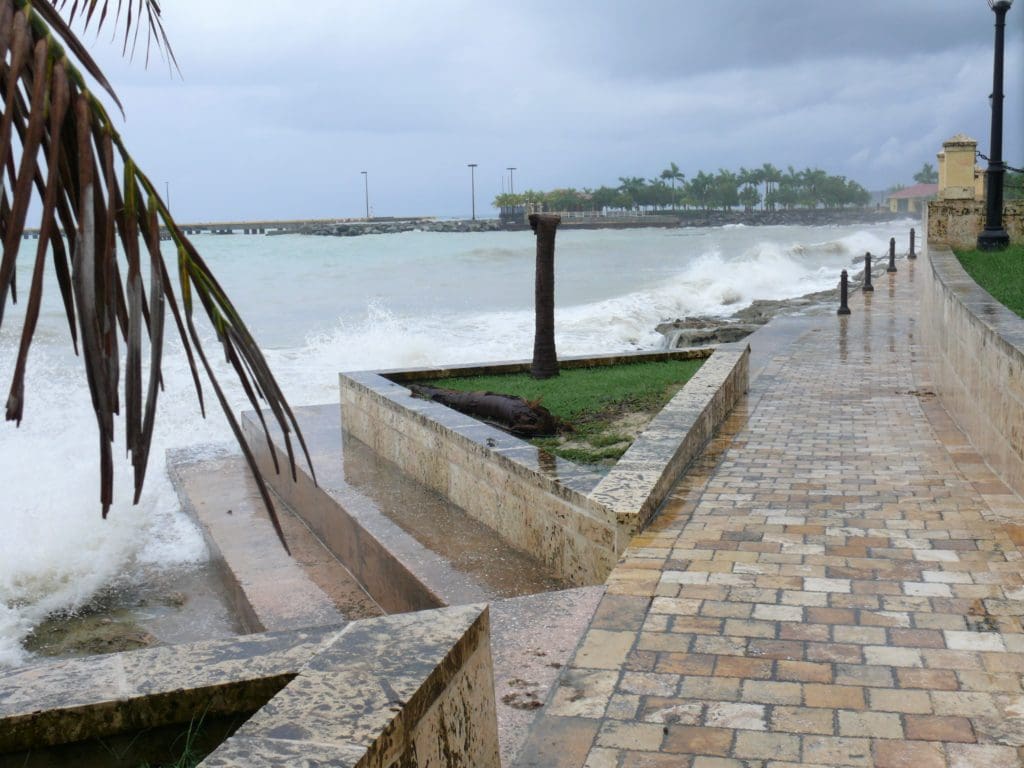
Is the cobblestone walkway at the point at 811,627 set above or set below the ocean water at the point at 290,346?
above

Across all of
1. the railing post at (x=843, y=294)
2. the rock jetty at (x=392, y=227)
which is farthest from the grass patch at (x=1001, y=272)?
the rock jetty at (x=392, y=227)

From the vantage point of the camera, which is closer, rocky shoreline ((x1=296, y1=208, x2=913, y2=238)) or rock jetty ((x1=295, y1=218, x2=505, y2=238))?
rock jetty ((x1=295, y1=218, x2=505, y2=238))

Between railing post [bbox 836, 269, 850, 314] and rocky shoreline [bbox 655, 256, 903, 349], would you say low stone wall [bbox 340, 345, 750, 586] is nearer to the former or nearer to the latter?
rocky shoreline [bbox 655, 256, 903, 349]

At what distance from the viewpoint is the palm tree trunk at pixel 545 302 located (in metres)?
10.3

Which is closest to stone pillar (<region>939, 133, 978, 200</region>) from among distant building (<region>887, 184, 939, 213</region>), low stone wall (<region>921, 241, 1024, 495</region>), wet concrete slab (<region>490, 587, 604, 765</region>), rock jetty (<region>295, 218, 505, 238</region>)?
low stone wall (<region>921, 241, 1024, 495</region>)

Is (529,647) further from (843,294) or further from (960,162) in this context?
(960,162)

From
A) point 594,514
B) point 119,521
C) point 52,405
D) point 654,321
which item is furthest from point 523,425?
point 654,321

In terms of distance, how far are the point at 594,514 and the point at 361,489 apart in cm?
295

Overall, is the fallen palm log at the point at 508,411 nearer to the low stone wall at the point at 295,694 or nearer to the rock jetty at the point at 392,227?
the low stone wall at the point at 295,694

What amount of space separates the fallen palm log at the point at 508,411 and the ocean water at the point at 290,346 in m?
2.54

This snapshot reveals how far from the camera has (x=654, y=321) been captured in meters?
30.7

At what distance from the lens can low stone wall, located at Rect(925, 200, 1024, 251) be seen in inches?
712

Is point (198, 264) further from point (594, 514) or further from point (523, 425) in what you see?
point (523, 425)

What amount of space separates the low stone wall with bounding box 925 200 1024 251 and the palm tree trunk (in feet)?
33.9
